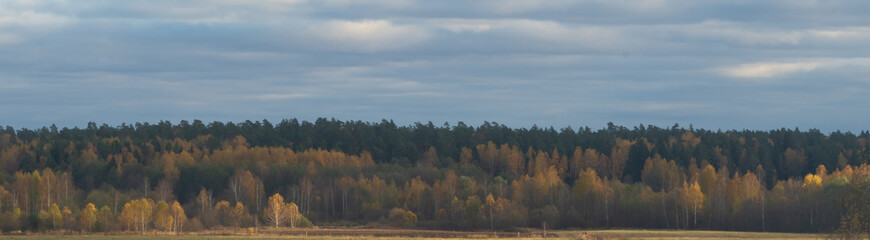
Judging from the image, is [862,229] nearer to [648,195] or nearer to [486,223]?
[486,223]

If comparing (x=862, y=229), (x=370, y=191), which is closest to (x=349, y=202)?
(x=370, y=191)

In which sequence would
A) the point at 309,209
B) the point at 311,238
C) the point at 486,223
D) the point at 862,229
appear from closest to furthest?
the point at 862,229 < the point at 311,238 < the point at 486,223 < the point at 309,209

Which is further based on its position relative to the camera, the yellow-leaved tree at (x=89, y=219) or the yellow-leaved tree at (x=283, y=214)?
the yellow-leaved tree at (x=283, y=214)

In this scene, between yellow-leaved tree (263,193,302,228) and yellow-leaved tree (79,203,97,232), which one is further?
yellow-leaved tree (263,193,302,228)

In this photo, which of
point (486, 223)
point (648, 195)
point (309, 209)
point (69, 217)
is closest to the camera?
point (69, 217)

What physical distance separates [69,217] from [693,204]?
87.5m

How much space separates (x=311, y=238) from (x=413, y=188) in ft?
231

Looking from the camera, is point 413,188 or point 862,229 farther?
point 413,188

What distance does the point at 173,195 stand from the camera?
189 meters

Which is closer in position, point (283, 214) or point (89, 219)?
point (89, 219)

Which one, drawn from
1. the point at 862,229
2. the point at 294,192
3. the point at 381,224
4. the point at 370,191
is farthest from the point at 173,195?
the point at 862,229

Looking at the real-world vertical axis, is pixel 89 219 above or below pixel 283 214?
above

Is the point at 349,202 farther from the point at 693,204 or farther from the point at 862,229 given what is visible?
the point at 862,229

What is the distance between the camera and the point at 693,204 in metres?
157
